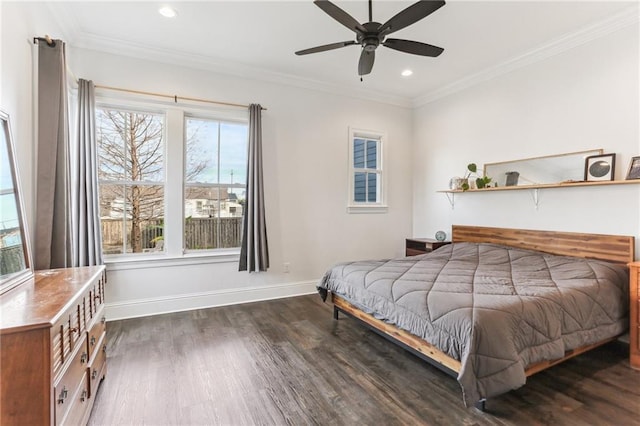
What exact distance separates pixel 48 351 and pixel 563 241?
4.26m

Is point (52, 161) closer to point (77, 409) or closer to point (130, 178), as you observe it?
point (130, 178)

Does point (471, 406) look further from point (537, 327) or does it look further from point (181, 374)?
point (181, 374)

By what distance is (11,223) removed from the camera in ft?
6.00

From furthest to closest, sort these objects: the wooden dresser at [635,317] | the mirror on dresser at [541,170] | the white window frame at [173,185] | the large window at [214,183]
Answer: the large window at [214,183]
the white window frame at [173,185]
the mirror on dresser at [541,170]
the wooden dresser at [635,317]

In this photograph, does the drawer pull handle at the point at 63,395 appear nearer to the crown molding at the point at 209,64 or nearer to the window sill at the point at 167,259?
the window sill at the point at 167,259

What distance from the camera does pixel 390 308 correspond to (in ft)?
8.15

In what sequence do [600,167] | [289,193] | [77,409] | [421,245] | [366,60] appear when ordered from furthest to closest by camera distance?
[421,245] → [289,193] → [600,167] → [366,60] → [77,409]

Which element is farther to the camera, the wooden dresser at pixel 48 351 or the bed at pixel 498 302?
the bed at pixel 498 302

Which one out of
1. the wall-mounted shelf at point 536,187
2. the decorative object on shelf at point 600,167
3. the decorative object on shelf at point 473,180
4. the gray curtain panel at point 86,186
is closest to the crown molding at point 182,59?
the gray curtain panel at point 86,186

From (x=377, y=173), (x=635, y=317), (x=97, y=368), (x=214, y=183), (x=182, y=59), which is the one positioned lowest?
(x=97, y=368)

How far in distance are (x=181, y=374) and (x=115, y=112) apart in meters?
2.97

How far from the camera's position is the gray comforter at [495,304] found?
182 cm

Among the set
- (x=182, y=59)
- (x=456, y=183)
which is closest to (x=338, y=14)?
(x=182, y=59)

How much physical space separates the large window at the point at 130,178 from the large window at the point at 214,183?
33cm
